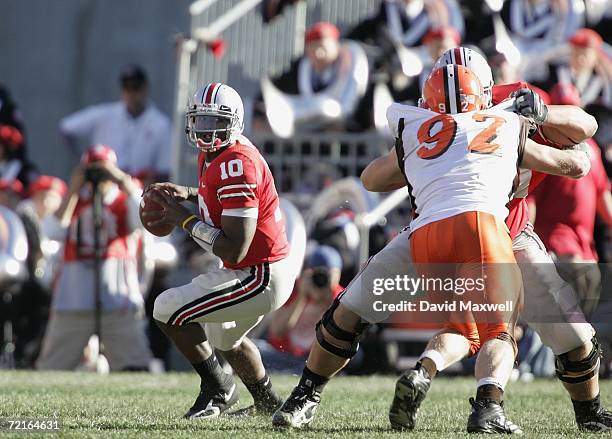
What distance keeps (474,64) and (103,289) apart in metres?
5.60

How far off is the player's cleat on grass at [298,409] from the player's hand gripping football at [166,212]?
1.02m

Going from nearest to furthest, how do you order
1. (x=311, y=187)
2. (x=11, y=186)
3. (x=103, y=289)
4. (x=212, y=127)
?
(x=212, y=127)
(x=103, y=289)
(x=311, y=187)
(x=11, y=186)

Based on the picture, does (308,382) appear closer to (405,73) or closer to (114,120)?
(405,73)

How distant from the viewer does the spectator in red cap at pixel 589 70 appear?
11188 mm

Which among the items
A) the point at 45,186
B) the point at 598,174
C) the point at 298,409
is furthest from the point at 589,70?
the point at 298,409

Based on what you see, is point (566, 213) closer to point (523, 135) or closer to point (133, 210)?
point (133, 210)

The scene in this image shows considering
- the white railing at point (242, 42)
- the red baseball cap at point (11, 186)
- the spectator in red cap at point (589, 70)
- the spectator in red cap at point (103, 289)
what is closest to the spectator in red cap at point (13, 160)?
the red baseball cap at point (11, 186)

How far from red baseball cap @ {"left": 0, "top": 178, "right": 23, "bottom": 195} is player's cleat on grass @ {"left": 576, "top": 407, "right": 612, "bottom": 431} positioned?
7487mm

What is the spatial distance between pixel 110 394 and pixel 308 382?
85.9 inches

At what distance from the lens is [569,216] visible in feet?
32.2

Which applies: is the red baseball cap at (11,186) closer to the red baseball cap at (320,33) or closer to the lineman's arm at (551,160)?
the red baseball cap at (320,33)

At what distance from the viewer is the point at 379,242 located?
37.2ft

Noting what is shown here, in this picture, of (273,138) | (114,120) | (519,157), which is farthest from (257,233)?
(114,120)

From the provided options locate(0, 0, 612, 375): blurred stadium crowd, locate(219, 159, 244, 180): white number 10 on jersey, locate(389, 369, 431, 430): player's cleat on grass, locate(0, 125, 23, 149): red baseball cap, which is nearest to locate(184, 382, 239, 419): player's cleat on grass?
locate(219, 159, 244, 180): white number 10 on jersey
